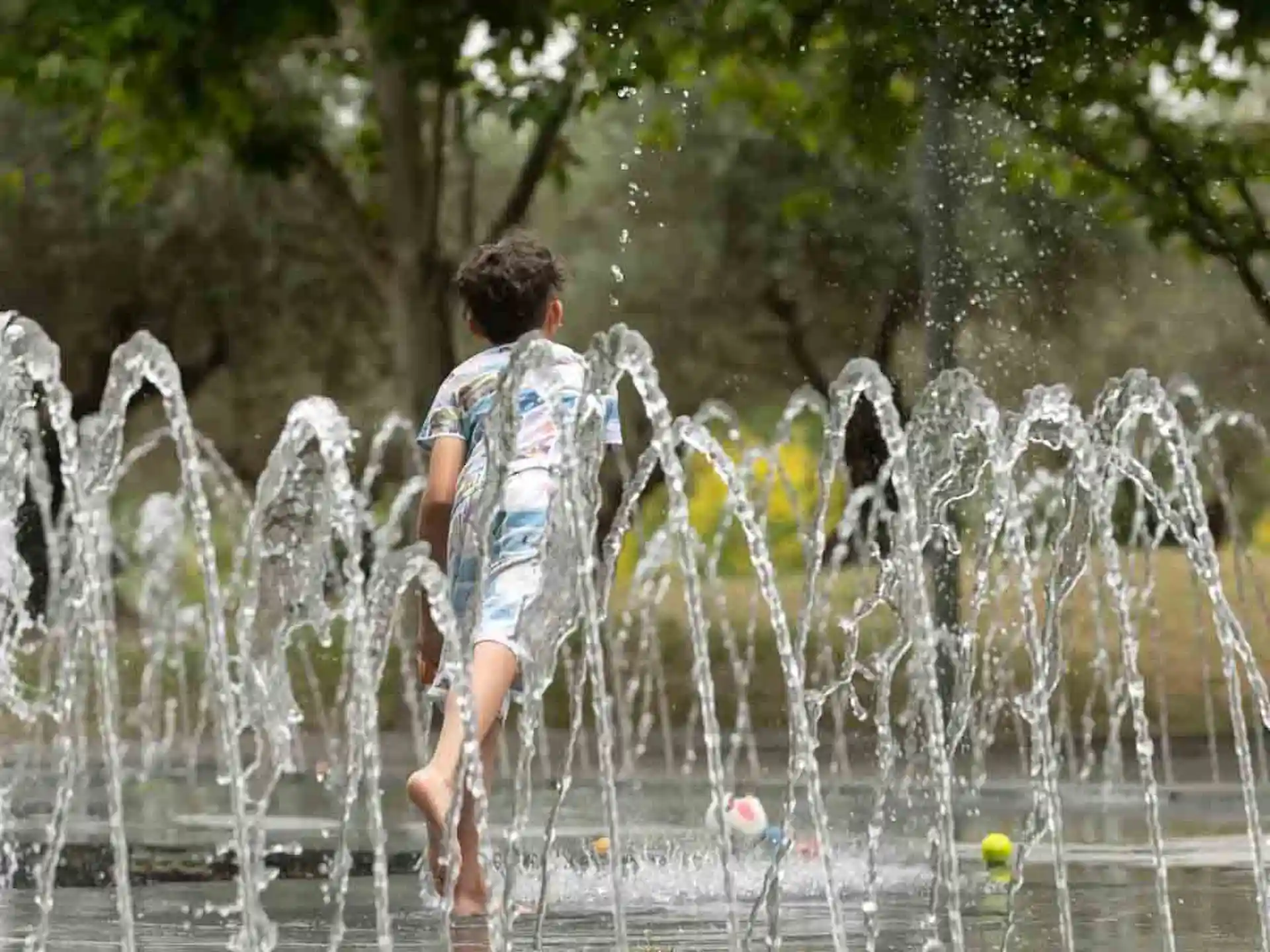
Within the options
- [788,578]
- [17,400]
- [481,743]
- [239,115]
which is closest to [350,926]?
[481,743]

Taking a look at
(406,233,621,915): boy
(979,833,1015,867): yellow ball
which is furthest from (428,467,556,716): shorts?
(979,833,1015,867): yellow ball

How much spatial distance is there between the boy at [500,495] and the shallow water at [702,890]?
443mm

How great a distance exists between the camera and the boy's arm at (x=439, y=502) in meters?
5.85

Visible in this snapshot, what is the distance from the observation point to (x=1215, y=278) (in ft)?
67.4

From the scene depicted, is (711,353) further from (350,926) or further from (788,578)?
(350,926)

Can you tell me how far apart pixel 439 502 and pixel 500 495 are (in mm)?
128

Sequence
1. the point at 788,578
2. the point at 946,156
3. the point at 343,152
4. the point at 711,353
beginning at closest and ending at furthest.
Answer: the point at 946,156, the point at 343,152, the point at 711,353, the point at 788,578

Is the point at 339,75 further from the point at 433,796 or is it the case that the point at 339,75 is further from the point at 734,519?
the point at 734,519

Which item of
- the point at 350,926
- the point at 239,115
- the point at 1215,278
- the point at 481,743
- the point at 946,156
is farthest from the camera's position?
the point at 1215,278

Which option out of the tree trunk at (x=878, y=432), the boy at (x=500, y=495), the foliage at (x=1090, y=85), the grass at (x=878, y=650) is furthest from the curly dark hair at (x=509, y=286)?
the foliage at (x=1090, y=85)

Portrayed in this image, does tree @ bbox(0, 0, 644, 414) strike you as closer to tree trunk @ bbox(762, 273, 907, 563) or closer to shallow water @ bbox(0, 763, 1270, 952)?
tree trunk @ bbox(762, 273, 907, 563)

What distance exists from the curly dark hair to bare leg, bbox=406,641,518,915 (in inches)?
27.7

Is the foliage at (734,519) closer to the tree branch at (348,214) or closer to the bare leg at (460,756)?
the tree branch at (348,214)

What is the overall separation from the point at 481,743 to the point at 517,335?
2.92 ft
